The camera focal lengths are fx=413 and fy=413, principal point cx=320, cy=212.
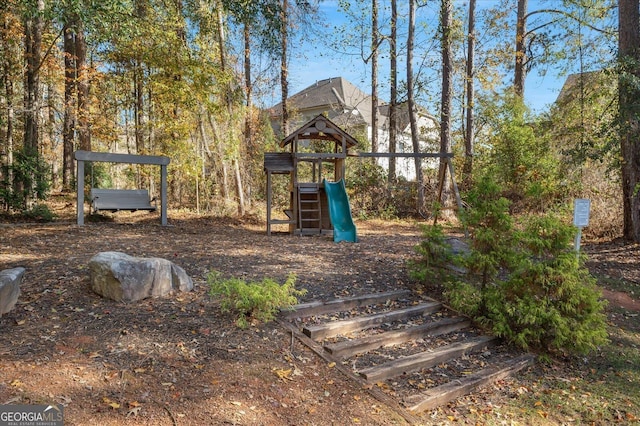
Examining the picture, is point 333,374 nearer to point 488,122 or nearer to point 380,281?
point 380,281

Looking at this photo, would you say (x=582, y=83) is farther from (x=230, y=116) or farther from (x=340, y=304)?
(x=340, y=304)

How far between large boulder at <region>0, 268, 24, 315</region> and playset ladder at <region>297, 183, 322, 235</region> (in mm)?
5945

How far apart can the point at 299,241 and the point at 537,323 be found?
4.83 meters

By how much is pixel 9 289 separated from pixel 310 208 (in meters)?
6.60

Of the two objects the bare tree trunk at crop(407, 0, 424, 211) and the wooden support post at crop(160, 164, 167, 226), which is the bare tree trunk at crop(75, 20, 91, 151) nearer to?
the wooden support post at crop(160, 164, 167, 226)

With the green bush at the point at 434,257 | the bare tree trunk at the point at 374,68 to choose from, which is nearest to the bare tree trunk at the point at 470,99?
the bare tree trunk at the point at 374,68

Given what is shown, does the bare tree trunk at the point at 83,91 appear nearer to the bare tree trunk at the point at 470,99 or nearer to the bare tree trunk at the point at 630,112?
the bare tree trunk at the point at 470,99

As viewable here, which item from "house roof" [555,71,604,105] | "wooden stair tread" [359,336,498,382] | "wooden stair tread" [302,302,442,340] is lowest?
"wooden stair tread" [359,336,498,382]

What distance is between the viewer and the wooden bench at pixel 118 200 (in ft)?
27.4

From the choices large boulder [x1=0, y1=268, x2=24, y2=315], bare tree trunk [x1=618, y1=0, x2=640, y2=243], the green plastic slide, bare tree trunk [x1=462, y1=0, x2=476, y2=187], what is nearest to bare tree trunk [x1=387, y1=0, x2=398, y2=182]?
bare tree trunk [x1=462, y1=0, x2=476, y2=187]

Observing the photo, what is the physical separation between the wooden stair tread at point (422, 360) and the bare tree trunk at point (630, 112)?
5051mm

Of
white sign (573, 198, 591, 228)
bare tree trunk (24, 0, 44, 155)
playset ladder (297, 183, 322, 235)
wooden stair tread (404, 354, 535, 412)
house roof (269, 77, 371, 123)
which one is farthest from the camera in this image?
house roof (269, 77, 371, 123)

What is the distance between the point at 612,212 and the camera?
30.1ft

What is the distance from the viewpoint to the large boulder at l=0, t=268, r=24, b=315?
3401mm
